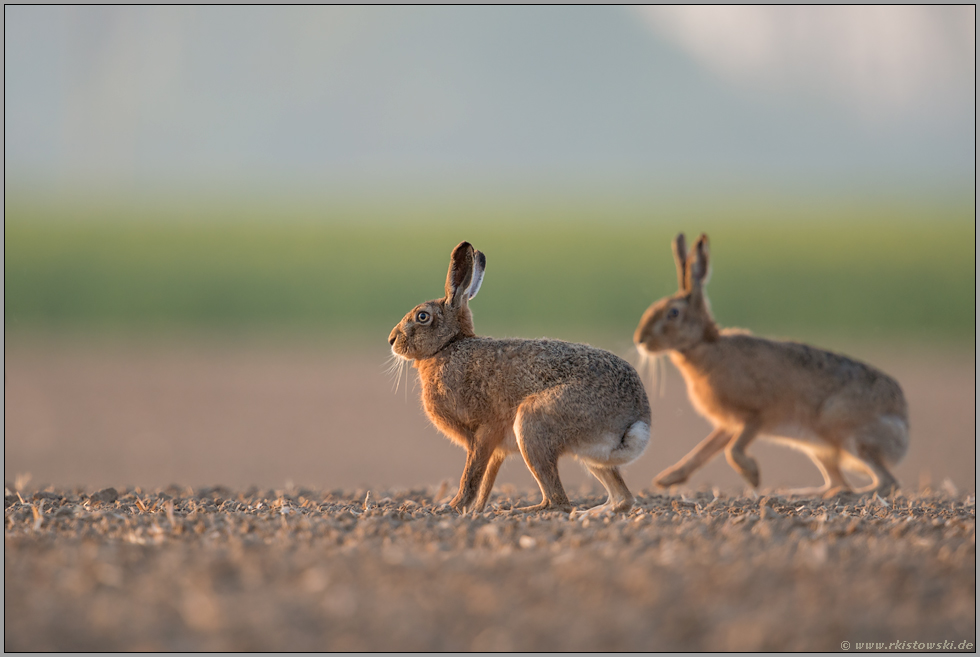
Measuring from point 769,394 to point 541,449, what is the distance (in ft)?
12.0

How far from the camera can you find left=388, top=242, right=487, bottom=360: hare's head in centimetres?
696

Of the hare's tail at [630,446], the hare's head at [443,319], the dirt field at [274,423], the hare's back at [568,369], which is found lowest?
the dirt field at [274,423]

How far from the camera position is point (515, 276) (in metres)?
30.5

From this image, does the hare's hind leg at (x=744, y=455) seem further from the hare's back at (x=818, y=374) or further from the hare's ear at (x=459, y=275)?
the hare's ear at (x=459, y=275)

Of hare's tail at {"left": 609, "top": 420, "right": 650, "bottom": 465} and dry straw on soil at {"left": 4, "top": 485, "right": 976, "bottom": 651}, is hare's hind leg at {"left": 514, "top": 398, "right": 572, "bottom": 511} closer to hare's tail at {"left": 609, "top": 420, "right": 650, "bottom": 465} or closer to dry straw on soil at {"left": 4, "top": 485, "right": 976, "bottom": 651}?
hare's tail at {"left": 609, "top": 420, "right": 650, "bottom": 465}

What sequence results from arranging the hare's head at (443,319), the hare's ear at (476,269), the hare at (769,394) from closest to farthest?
the hare's head at (443,319)
the hare's ear at (476,269)
the hare at (769,394)

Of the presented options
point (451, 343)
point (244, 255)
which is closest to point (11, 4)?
point (451, 343)

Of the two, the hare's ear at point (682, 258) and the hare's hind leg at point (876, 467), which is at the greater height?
the hare's ear at point (682, 258)

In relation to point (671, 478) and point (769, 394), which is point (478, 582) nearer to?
point (671, 478)

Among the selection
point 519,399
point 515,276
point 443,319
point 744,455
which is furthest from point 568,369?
point 515,276

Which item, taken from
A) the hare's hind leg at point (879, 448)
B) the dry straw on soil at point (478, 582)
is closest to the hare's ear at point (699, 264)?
the hare's hind leg at point (879, 448)

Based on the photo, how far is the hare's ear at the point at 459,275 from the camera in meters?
6.98

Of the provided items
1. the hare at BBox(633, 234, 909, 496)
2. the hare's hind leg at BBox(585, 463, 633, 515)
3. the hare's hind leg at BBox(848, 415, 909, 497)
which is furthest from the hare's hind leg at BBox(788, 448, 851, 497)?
the hare's hind leg at BBox(585, 463, 633, 515)

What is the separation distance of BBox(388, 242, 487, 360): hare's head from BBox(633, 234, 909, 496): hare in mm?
2577
